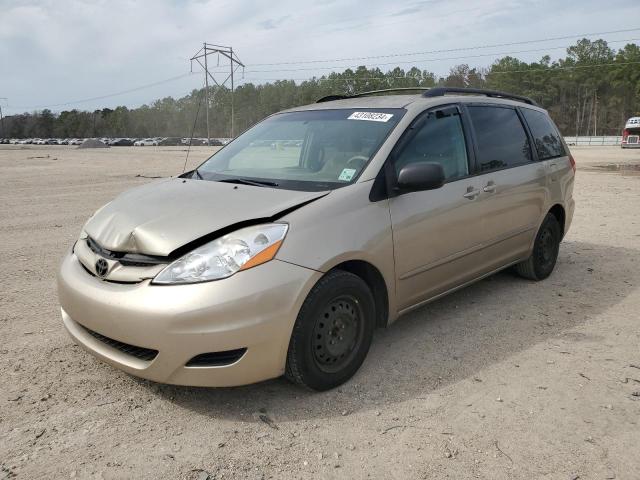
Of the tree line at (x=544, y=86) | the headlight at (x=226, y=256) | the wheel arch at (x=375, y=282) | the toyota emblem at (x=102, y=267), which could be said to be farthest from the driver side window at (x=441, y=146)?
the tree line at (x=544, y=86)

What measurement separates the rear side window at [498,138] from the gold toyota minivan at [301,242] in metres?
0.02

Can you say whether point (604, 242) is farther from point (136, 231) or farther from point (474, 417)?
point (136, 231)

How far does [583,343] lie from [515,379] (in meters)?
0.89

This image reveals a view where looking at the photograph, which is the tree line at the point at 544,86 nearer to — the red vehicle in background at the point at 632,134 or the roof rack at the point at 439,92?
the red vehicle in background at the point at 632,134

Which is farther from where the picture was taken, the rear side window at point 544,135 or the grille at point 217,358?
the rear side window at point 544,135

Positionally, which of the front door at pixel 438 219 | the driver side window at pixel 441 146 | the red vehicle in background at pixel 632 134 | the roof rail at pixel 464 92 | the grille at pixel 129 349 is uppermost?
the roof rail at pixel 464 92

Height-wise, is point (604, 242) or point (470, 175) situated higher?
point (470, 175)

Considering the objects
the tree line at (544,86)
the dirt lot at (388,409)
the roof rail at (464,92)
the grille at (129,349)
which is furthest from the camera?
the tree line at (544,86)

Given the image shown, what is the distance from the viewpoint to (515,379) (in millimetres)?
3316

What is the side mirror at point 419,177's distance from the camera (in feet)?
11.0

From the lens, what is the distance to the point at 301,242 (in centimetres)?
289

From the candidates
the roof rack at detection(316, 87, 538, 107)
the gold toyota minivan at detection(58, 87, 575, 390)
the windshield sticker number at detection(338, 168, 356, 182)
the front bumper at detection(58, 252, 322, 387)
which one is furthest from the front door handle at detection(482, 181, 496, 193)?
the front bumper at detection(58, 252, 322, 387)

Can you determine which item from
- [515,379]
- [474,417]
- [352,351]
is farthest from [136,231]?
[515,379]

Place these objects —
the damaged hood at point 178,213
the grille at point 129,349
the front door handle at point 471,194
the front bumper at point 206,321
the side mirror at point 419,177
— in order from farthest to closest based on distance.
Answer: the front door handle at point 471,194, the side mirror at point 419,177, the damaged hood at point 178,213, the grille at point 129,349, the front bumper at point 206,321
